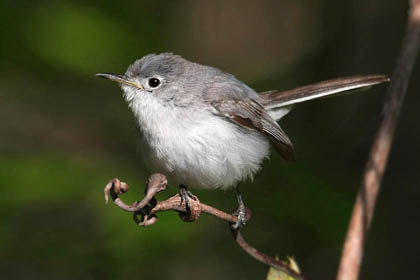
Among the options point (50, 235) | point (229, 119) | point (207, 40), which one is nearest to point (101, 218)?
point (50, 235)

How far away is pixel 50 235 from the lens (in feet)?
11.6

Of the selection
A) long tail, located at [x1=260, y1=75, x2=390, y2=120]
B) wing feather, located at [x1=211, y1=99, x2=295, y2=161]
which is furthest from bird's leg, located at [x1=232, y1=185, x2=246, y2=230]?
long tail, located at [x1=260, y1=75, x2=390, y2=120]

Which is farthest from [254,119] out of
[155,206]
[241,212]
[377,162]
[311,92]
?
[155,206]

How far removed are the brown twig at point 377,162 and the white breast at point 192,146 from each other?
0.87 metres

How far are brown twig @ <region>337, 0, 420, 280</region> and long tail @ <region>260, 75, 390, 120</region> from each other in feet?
2.11

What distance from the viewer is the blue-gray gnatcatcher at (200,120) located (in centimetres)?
274

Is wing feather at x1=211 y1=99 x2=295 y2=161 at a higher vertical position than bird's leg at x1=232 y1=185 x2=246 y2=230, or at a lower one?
higher

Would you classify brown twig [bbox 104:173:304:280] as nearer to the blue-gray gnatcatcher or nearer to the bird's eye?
the blue-gray gnatcatcher

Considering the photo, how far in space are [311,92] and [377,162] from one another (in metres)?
1.24

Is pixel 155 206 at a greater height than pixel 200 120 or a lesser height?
lesser

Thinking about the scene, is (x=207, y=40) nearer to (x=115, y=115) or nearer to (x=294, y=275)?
(x=115, y=115)

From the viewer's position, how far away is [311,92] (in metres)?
3.28

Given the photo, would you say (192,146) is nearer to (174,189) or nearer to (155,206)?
(174,189)

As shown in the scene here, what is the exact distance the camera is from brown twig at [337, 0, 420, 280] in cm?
196
